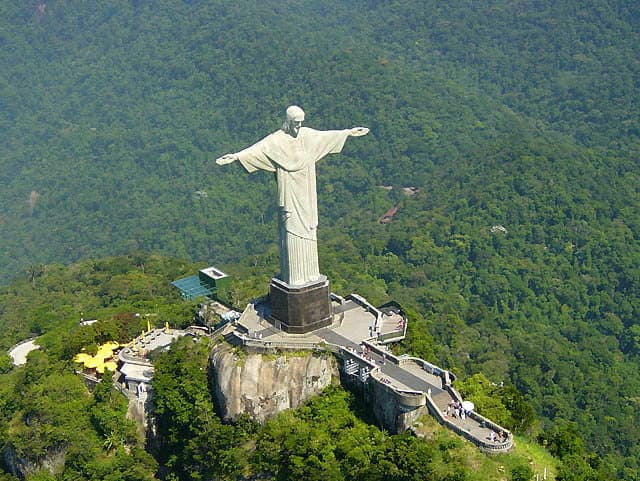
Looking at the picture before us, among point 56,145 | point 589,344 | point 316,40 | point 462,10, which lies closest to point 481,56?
point 462,10

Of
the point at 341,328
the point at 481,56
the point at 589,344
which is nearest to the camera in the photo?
the point at 341,328

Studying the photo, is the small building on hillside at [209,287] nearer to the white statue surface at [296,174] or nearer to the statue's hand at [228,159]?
the white statue surface at [296,174]

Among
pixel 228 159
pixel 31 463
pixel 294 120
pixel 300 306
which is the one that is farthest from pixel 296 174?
pixel 31 463

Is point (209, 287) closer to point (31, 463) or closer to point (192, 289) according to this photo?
point (192, 289)

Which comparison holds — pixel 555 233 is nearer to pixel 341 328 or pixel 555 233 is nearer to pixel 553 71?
pixel 341 328

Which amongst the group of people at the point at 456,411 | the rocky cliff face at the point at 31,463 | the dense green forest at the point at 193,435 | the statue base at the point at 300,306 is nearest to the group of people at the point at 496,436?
the dense green forest at the point at 193,435

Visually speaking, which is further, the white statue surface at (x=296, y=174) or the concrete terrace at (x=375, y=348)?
the white statue surface at (x=296, y=174)
